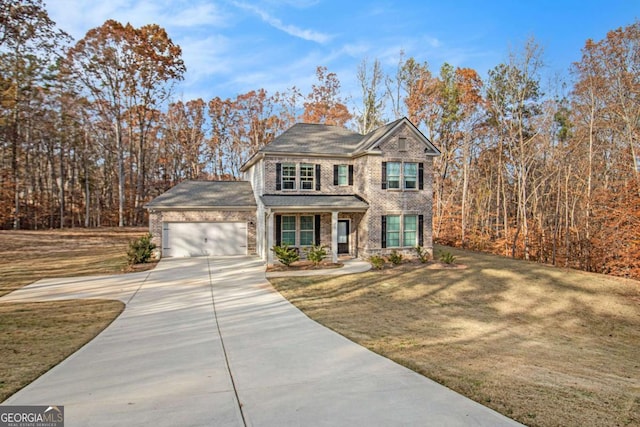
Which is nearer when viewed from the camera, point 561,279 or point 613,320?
point 613,320

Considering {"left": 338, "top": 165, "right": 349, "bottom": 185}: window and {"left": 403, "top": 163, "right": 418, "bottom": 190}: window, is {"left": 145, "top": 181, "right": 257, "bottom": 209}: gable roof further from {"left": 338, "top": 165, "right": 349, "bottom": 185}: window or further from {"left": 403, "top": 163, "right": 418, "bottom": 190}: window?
{"left": 403, "top": 163, "right": 418, "bottom": 190}: window

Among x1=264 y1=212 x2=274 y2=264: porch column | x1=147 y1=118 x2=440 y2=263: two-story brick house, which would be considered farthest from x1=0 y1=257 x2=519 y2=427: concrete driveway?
x1=147 y1=118 x2=440 y2=263: two-story brick house

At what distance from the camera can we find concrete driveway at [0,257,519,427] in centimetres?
415

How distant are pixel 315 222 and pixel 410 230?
4.65 meters

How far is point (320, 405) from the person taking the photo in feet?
14.5

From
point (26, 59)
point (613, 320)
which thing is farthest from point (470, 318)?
point (26, 59)

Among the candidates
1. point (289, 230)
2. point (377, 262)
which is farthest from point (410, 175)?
point (289, 230)

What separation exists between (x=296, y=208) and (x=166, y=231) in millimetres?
7287

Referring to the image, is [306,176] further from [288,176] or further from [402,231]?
[402,231]

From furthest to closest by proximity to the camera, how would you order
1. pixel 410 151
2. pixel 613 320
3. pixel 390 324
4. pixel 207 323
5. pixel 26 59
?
pixel 26 59 → pixel 410 151 → pixel 613 320 → pixel 390 324 → pixel 207 323

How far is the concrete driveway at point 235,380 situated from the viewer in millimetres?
4148

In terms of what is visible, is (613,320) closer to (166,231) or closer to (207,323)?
(207,323)

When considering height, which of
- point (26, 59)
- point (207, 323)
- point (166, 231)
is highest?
point (26, 59)

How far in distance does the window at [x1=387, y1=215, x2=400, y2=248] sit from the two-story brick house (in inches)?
1.9
